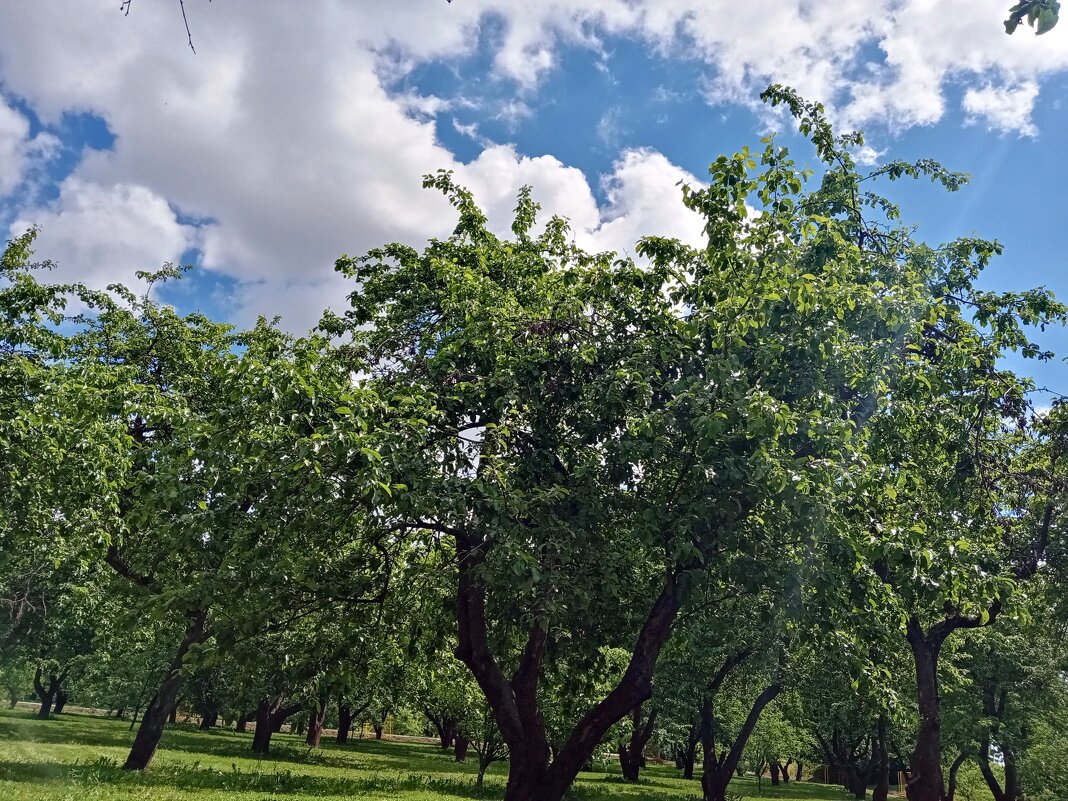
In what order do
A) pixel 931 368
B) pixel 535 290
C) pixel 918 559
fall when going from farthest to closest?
pixel 535 290, pixel 931 368, pixel 918 559

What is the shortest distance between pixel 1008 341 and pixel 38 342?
20.6m

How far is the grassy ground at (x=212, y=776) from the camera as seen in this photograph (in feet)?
50.0

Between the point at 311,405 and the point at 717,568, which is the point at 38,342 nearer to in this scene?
the point at 311,405

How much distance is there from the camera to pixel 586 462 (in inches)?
412

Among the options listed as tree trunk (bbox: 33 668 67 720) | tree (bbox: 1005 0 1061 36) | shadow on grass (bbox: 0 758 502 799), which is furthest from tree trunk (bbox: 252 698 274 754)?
tree (bbox: 1005 0 1061 36)

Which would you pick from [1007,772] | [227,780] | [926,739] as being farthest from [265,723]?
[1007,772]

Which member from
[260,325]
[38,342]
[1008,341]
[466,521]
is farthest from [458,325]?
[260,325]

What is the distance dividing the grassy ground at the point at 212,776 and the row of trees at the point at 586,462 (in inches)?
199

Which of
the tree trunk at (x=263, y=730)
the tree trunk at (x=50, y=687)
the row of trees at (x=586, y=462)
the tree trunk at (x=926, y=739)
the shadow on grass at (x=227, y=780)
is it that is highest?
the row of trees at (x=586, y=462)

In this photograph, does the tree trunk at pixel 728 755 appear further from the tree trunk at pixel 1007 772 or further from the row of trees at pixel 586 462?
the tree trunk at pixel 1007 772

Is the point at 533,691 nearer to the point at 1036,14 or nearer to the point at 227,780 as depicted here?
the point at 1036,14

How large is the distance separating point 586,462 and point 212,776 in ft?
56.3

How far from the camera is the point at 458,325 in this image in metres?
12.0

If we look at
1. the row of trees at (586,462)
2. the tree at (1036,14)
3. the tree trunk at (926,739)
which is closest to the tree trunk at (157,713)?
the row of trees at (586,462)
